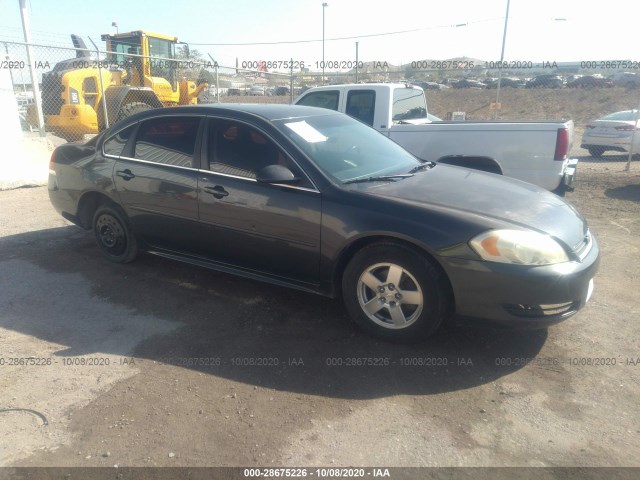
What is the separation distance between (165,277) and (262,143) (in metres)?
1.76

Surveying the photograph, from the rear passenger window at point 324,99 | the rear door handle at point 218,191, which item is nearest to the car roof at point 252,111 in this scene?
the rear door handle at point 218,191

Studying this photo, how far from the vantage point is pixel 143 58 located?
42.0 feet

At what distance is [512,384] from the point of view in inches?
123

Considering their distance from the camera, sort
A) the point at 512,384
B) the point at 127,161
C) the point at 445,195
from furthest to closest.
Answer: the point at 127,161
the point at 445,195
the point at 512,384

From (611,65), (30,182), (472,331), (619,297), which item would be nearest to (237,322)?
(472,331)

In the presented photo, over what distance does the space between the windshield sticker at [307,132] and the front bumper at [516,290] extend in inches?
61.3

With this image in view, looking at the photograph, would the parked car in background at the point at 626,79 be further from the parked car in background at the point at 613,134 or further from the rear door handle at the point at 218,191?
the rear door handle at the point at 218,191

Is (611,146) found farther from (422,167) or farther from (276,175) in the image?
(276,175)

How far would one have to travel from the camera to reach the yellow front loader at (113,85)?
36.9 feet

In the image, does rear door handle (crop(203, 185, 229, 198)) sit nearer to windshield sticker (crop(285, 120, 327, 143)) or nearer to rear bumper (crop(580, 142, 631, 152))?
windshield sticker (crop(285, 120, 327, 143))

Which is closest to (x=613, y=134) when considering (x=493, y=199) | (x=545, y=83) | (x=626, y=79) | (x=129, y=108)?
(x=493, y=199)

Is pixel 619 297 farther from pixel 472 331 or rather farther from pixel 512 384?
pixel 512 384

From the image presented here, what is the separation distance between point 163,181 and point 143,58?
32.3ft

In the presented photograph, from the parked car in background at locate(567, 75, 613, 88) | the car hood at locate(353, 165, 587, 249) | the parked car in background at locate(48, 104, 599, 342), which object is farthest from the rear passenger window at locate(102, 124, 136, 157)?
the parked car in background at locate(567, 75, 613, 88)
